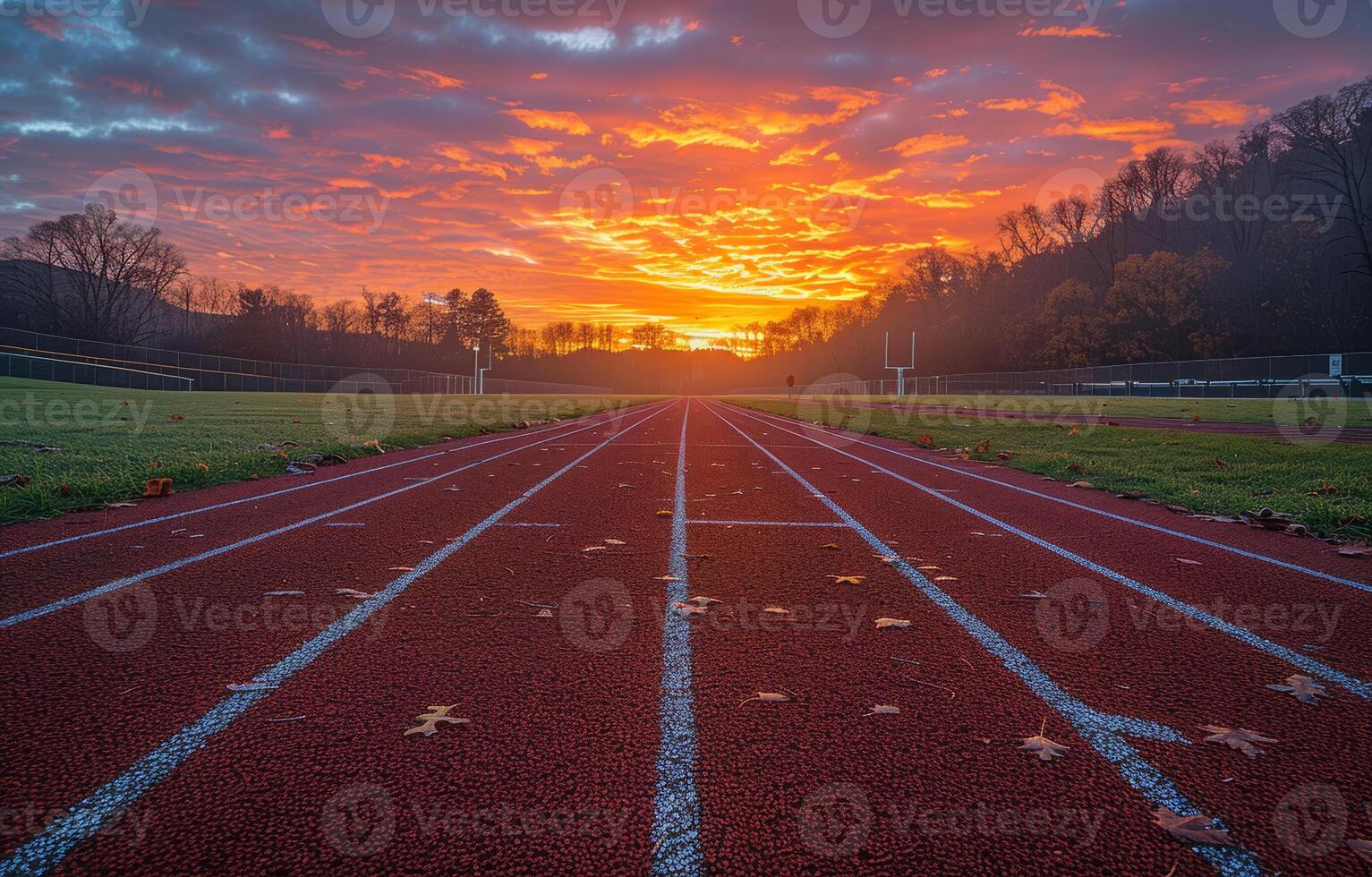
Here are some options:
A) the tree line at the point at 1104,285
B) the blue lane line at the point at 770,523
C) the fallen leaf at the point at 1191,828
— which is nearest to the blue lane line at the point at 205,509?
the blue lane line at the point at 770,523

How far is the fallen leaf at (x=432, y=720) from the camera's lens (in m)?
2.51

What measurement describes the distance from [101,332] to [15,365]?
35.5m

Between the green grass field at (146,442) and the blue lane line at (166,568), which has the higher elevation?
the green grass field at (146,442)

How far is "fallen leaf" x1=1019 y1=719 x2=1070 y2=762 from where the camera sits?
7.79ft

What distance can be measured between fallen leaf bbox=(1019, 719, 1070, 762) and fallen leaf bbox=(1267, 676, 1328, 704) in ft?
4.35

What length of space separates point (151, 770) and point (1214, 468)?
1252 cm

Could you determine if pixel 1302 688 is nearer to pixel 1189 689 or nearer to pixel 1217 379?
pixel 1189 689

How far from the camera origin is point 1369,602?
4180 millimetres

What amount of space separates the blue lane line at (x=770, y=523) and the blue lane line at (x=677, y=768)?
2630 mm

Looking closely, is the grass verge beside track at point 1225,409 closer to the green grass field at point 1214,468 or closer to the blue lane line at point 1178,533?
the green grass field at point 1214,468

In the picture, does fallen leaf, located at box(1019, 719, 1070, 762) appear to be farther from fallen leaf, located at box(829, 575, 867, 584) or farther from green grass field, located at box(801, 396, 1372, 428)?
green grass field, located at box(801, 396, 1372, 428)

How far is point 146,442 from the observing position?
1132 cm

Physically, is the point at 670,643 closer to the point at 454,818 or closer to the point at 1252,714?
the point at 454,818

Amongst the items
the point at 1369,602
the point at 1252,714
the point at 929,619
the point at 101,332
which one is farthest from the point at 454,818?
the point at 101,332
